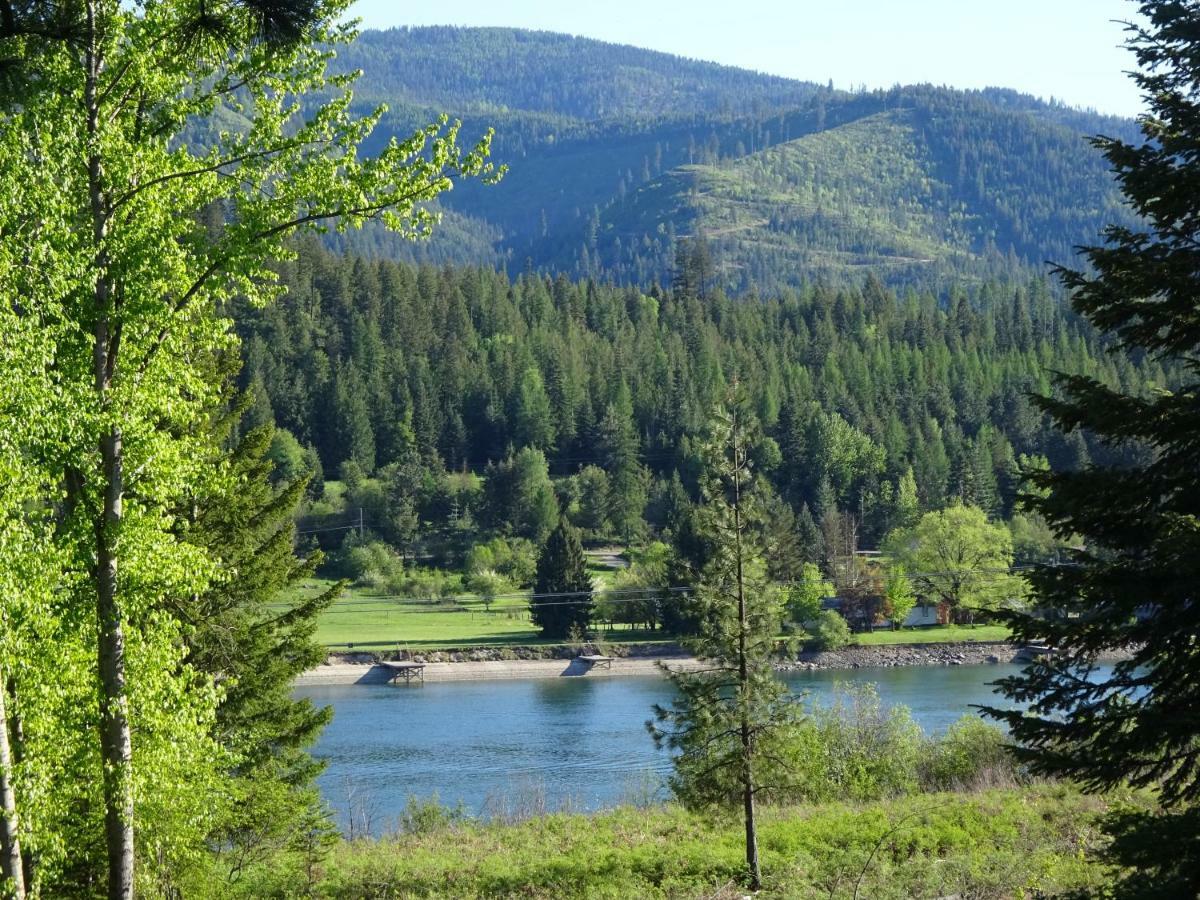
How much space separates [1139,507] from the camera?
10094 mm

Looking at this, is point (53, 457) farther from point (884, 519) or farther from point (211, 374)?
point (884, 519)

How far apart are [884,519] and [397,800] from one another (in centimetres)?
8706

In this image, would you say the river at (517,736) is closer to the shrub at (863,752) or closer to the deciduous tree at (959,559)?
the shrub at (863,752)

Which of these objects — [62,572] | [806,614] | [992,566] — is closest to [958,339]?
[992,566]

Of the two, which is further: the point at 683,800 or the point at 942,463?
the point at 942,463

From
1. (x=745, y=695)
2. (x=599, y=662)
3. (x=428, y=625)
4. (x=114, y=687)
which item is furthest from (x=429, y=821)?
(x=428, y=625)

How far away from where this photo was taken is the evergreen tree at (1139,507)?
31.5 feet

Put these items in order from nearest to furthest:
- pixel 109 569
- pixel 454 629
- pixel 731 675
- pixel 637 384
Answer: pixel 109 569 → pixel 731 675 → pixel 454 629 → pixel 637 384

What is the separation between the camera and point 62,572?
499 inches

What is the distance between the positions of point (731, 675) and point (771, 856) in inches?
125

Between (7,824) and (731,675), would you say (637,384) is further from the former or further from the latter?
(7,824)

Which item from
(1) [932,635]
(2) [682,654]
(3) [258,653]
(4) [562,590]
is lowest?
(2) [682,654]

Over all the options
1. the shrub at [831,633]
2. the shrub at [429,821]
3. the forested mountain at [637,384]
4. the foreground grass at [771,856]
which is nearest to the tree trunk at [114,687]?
the foreground grass at [771,856]

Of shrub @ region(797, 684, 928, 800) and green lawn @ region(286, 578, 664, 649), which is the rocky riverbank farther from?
shrub @ region(797, 684, 928, 800)
